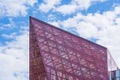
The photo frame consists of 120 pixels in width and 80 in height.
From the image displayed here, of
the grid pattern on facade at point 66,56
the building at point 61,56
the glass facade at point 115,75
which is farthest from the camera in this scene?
the glass facade at point 115,75

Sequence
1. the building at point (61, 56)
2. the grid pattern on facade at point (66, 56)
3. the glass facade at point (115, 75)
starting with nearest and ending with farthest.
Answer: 1. the building at point (61, 56)
2. the grid pattern on facade at point (66, 56)
3. the glass facade at point (115, 75)

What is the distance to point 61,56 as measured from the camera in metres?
62.6

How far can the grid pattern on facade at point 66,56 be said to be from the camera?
60.1m

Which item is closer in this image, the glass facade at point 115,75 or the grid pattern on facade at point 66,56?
the grid pattern on facade at point 66,56

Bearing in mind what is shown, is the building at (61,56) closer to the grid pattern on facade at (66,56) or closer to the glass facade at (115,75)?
the grid pattern on facade at (66,56)

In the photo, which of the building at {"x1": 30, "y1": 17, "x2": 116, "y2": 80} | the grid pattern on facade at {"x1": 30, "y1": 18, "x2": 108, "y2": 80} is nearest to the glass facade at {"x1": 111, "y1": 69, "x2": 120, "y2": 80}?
the building at {"x1": 30, "y1": 17, "x2": 116, "y2": 80}

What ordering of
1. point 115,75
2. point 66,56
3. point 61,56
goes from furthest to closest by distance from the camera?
1. point 115,75
2. point 66,56
3. point 61,56

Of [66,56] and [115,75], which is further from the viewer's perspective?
[115,75]

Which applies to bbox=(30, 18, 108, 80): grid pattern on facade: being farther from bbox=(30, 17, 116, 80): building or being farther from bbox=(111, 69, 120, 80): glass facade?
bbox=(111, 69, 120, 80): glass facade

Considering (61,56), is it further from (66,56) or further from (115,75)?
(115,75)

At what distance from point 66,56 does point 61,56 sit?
131 cm

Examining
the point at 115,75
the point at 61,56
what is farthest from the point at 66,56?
the point at 115,75

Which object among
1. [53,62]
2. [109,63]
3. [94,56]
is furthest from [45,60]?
[109,63]

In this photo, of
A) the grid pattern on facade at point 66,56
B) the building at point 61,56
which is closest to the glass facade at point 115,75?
the building at point 61,56
